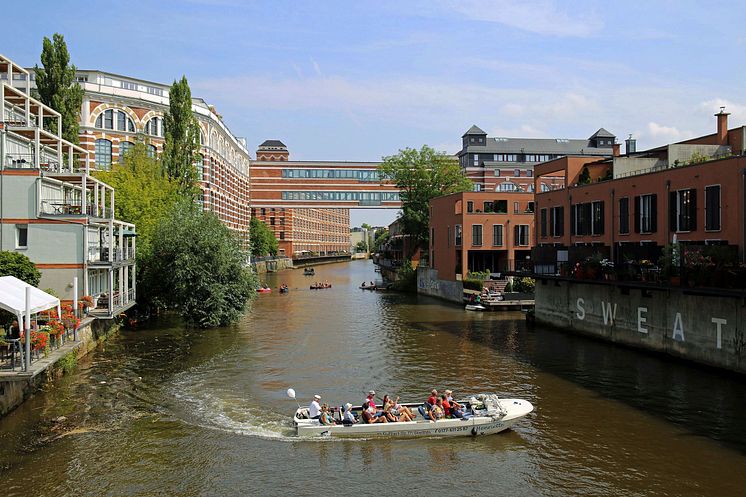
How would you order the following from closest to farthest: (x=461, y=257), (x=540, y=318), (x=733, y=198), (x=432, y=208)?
(x=733, y=198) < (x=540, y=318) < (x=461, y=257) < (x=432, y=208)

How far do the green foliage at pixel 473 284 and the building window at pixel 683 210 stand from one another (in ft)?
96.2

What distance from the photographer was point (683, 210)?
3922cm

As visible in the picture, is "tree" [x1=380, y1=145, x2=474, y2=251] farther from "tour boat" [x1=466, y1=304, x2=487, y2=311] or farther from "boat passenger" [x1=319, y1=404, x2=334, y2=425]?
"boat passenger" [x1=319, y1=404, x2=334, y2=425]

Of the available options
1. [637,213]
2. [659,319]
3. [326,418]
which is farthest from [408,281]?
[326,418]

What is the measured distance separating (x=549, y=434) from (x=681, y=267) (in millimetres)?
15562

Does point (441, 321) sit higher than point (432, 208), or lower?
lower

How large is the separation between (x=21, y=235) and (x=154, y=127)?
50249 mm

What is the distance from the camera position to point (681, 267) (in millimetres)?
34062

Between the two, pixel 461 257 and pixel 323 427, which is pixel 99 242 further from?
pixel 461 257

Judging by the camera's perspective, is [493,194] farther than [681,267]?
Yes

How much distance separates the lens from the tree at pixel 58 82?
53.6m

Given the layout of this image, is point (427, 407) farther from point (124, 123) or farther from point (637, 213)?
point (124, 123)

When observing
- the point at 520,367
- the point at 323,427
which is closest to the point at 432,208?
the point at 520,367

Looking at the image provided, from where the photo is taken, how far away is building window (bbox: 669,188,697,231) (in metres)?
38.2
